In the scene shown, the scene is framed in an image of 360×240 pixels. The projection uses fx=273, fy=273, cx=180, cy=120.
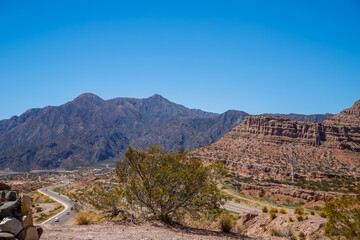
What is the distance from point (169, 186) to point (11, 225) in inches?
345

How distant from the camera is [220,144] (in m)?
95.8

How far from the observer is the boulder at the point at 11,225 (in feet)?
25.1

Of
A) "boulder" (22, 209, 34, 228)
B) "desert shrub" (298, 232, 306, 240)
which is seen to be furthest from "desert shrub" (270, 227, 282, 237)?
"boulder" (22, 209, 34, 228)

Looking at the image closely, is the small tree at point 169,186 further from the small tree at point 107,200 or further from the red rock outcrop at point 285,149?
the red rock outcrop at point 285,149

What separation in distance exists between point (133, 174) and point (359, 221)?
11845 millimetres

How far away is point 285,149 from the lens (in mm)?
83250

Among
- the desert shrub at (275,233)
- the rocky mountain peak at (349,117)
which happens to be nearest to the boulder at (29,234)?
the desert shrub at (275,233)

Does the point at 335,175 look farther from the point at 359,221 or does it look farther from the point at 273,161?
the point at 359,221

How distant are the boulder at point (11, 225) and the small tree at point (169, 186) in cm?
699

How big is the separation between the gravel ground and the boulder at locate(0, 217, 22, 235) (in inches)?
102

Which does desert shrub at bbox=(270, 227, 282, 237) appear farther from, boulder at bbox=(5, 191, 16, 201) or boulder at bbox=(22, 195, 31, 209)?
boulder at bbox=(5, 191, 16, 201)

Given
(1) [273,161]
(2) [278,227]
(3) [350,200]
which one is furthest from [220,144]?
(3) [350,200]

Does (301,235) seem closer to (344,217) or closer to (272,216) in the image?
(272,216)

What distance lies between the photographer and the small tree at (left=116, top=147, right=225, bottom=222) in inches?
595
